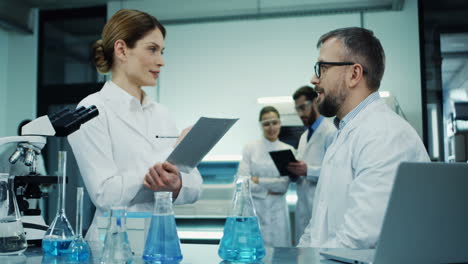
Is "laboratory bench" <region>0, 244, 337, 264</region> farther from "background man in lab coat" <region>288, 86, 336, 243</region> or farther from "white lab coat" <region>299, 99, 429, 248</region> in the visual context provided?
"background man in lab coat" <region>288, 86, 336, 243</region>

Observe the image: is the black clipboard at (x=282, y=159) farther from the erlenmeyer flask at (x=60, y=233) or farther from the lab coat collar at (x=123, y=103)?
the erlenmeyer flask at (x=60, y=233)

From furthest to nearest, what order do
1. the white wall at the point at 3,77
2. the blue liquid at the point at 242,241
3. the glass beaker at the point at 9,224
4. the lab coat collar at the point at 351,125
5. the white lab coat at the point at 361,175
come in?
the white wall at the point at 3,77, the lab coat collar at the point at 351,125, the white lab coat at the point at 361,175, the glass beaker at the point at 9,224, the blue liquid at the point at 242,241

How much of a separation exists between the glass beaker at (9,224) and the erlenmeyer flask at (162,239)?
393 mm

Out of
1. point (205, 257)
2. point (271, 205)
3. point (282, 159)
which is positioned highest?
point (282, 159)

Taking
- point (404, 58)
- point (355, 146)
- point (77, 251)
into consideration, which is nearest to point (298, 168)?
point (404, 58)

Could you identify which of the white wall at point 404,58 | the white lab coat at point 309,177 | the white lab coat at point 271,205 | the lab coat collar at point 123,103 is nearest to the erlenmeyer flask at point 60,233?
the lab coat collar at point 123,103

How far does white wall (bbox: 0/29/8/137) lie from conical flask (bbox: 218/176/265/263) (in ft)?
17.0

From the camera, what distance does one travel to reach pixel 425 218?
946 millimetres

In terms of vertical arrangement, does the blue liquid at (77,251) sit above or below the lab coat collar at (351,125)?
A: below

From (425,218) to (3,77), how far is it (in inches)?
222

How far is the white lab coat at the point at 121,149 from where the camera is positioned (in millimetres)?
1581

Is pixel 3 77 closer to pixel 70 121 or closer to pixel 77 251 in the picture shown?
pixel 70 121

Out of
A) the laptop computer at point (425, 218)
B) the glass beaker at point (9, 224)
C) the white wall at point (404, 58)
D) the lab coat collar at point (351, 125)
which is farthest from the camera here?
the white wall at point (404, 58)

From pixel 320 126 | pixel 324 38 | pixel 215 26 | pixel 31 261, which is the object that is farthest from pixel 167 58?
pixel 31 261
